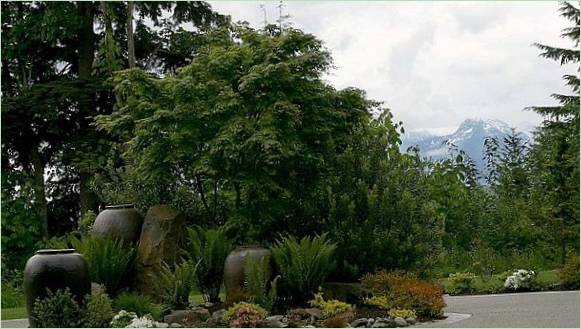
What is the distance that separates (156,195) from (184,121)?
222 cm

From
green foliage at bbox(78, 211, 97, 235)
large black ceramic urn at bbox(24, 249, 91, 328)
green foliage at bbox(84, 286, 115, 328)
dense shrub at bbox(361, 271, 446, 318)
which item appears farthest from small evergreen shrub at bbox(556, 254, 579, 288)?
green foliage at bbox(78, 211, 97, 235)

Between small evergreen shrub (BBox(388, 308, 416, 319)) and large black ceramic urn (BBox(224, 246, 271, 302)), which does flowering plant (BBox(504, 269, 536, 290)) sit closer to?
small evergreen shrub (BBox(388, 308, 416, 319))

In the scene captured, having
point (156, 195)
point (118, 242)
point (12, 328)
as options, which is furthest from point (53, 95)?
point (12, 328)

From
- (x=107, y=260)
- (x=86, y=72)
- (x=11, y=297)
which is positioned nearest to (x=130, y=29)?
→ (x=86, y=72)

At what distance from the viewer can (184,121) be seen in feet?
39.0

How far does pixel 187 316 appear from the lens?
10.5m

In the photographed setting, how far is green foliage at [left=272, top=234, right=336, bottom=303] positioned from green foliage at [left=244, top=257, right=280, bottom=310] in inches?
9.2

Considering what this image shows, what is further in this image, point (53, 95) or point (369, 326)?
point (53, 95)

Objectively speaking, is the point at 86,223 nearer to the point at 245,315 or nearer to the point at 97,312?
the point at 97,312

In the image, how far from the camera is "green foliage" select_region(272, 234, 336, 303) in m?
10.9

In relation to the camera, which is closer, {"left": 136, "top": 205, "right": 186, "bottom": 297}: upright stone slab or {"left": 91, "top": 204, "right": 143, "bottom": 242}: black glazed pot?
{"left": 136, "top": 205, "right": 186, "bottom": 297}: upright stone slab

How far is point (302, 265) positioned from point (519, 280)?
4.99 m

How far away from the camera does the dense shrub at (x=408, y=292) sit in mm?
10359

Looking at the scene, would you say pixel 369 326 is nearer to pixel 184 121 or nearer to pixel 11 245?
pixel 184 121
